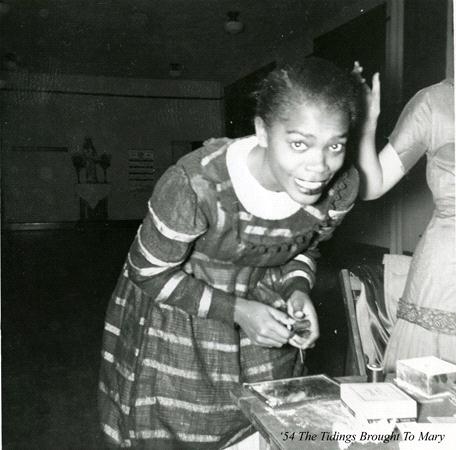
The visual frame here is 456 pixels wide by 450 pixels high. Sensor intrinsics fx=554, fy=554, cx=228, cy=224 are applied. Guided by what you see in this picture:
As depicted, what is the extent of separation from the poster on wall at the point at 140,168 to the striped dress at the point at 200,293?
831 cm

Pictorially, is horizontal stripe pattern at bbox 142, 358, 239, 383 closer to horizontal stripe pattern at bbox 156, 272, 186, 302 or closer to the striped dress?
the striped dress

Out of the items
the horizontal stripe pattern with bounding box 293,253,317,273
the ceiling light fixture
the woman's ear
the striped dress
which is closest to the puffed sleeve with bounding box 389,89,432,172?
the striped dress

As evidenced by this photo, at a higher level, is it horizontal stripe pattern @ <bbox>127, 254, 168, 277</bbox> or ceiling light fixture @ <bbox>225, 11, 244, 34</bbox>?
ceiling light fixture @ <bbox>225, 11, 244, 34</bbox>

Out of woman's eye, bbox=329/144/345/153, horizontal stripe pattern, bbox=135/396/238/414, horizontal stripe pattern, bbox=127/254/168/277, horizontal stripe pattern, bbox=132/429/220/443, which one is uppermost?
woman's eye, bbox=329/144/345/153

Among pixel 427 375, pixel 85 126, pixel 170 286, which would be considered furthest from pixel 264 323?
pixel 85 126

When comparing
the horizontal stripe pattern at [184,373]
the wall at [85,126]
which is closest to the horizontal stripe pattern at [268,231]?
the horizontal stripe pattern at [184,373]

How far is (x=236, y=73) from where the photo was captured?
8281mm

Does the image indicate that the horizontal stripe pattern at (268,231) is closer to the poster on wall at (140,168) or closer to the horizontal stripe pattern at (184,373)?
the horizontal stripe pattern at (184,373)

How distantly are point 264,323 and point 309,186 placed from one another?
295 millimetres

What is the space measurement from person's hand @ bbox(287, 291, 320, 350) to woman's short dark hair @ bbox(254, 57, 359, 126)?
16.1 inches

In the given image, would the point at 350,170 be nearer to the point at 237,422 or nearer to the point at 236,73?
the point at 237,422

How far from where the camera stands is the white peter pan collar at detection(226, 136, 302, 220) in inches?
45.7

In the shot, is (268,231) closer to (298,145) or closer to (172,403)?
(298,145)

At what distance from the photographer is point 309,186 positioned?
3.43 feet
